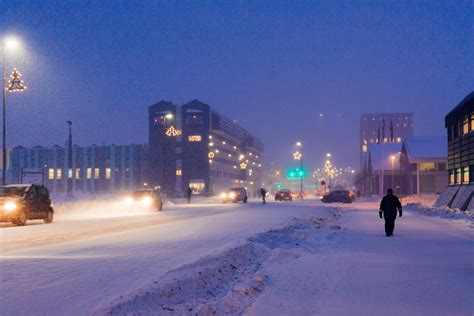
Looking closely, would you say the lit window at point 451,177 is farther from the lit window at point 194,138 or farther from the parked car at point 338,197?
the lit window at point 194,138

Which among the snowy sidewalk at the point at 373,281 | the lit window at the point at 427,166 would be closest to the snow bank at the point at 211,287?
the snowy sidewalk at the point at 373,281

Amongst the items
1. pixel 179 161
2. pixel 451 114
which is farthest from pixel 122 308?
pixel 179 161

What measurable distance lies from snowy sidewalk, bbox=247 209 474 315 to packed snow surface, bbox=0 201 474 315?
0.02 m

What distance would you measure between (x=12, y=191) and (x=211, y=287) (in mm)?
19057

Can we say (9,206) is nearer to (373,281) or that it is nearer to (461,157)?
(373,281)

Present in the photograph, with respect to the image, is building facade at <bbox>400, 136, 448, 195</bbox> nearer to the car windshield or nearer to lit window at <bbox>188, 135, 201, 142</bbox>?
lit window at <bbox>188, 135, 201, 142</bbox>

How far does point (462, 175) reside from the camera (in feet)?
141

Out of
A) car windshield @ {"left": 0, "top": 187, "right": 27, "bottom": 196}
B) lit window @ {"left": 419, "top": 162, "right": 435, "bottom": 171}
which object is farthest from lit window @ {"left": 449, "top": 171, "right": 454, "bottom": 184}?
lit window @ {"left": 419, "top": 162, "right": 435, "bottom": 171}

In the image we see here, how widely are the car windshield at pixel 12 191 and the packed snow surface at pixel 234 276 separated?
8.34m

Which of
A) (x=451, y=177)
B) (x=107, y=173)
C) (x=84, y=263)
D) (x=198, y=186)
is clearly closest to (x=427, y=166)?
(x=451, y=177)

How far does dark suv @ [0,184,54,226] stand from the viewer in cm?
2438

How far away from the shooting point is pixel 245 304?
27.1 ft

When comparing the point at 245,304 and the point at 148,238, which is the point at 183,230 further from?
the point at 245,304

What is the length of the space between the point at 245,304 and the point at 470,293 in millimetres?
3657
